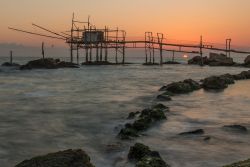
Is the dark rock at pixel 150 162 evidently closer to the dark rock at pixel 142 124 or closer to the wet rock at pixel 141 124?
the wet rock at pixel 141 124

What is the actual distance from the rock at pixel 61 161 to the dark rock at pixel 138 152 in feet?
10.4

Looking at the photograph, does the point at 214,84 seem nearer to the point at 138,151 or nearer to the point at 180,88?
the point at 180,88

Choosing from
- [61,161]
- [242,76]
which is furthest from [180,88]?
[61,161]

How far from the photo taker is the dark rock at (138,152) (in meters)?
12.1

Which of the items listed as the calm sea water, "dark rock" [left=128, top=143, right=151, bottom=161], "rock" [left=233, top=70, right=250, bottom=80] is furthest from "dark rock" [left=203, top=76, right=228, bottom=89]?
"dark rock" [left=128, top=143, right=151, bottom=161]

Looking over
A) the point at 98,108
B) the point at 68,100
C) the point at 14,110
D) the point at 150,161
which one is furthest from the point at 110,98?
the point at 150,161

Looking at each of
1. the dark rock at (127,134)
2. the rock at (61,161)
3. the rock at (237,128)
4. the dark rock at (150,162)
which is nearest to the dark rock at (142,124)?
the dark rock at (127,134)

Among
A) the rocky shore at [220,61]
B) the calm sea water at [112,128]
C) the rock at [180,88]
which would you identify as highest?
the rocky shore at [220,61]

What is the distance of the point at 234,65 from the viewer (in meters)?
86.2

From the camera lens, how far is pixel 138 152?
1226cm

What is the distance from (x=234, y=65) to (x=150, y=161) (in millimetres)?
78099

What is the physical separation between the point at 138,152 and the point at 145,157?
71 cm

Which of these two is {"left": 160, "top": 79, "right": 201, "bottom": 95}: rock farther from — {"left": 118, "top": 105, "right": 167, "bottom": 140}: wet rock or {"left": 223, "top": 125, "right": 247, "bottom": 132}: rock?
{"left": 223, "top": 125, "right": 247, "bottom": 132}: rock

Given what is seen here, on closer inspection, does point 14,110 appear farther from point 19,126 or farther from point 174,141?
point 174,141
